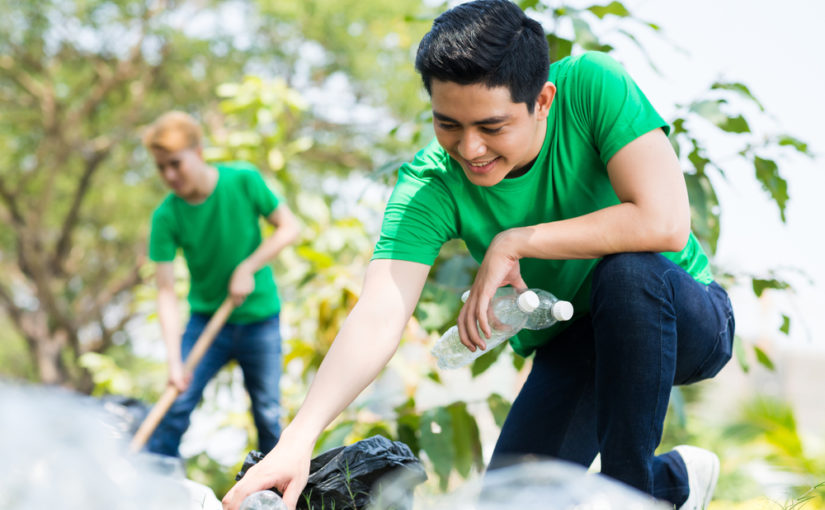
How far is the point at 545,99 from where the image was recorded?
1.54 m

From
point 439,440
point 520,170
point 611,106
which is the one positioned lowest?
point 439,440

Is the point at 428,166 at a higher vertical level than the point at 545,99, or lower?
lower

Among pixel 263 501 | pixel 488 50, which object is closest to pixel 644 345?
pixel 488 50

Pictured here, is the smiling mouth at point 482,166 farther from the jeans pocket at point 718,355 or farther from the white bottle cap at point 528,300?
the jeans pocket at point 718,355

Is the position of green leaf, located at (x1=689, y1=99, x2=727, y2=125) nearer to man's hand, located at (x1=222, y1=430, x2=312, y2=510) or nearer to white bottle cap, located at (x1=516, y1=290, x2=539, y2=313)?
white bottle cap, located at (x1=516, y1=290, x2=539, y2=313)

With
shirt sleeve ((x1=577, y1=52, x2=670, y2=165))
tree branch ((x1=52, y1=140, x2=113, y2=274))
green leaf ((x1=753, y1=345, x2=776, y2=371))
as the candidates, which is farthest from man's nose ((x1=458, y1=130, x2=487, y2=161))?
tree branch ((x1=52, y1=140, x2=113, y2=274))

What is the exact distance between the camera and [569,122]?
1.61 m

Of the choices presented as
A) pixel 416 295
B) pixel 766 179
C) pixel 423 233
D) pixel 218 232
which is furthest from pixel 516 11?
pixel 218 232

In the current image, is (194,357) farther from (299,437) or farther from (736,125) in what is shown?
(736,125)

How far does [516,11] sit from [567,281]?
60 centimetres

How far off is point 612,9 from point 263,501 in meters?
1.72

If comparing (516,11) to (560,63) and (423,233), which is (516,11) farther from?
(423,233)

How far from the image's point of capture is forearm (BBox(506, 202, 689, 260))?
1473 mm

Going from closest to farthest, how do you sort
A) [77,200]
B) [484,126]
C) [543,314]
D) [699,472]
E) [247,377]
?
[484,126] < [543,314] < [699,472] < [247,377] < [77,200]
